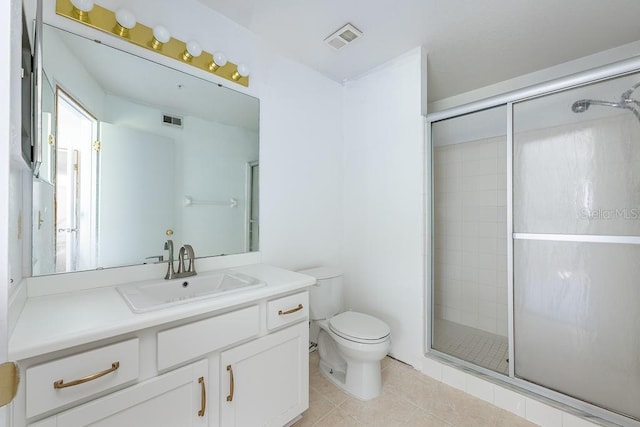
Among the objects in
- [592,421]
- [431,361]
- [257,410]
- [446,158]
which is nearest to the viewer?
[257,410]

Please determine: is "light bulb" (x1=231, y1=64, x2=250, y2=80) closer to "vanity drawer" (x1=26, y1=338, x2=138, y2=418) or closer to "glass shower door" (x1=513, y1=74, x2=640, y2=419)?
"vanity drawer" (x1=26, y1=338, x2=138, y2=418)

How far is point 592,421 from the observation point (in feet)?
4.54

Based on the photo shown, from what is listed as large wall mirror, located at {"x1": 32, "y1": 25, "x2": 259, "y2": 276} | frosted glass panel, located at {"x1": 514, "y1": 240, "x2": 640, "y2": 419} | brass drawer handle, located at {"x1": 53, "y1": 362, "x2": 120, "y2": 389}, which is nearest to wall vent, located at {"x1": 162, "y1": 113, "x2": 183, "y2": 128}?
large wall mirror, located at {"x1": 32, "y1": 25, "x2": 259, "y2": 276}

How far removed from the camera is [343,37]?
6.41ft

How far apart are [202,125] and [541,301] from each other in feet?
7.39

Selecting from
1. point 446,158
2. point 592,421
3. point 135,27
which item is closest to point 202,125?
point 135,27

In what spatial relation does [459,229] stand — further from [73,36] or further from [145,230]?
[73,36]

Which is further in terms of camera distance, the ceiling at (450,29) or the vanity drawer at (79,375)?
the ceiling at (450,29)

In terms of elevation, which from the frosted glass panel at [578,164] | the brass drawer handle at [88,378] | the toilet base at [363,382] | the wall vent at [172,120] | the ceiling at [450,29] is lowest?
the toilet base at [363,382]

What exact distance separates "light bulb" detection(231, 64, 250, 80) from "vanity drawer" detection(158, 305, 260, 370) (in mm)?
1462

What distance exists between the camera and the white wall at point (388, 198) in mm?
2061

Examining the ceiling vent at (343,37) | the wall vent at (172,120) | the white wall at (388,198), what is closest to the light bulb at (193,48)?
the wall vent at (172,120)

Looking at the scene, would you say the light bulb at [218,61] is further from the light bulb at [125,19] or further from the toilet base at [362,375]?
the toilet base at [362,375]

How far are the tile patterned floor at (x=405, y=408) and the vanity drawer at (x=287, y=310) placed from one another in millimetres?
618
